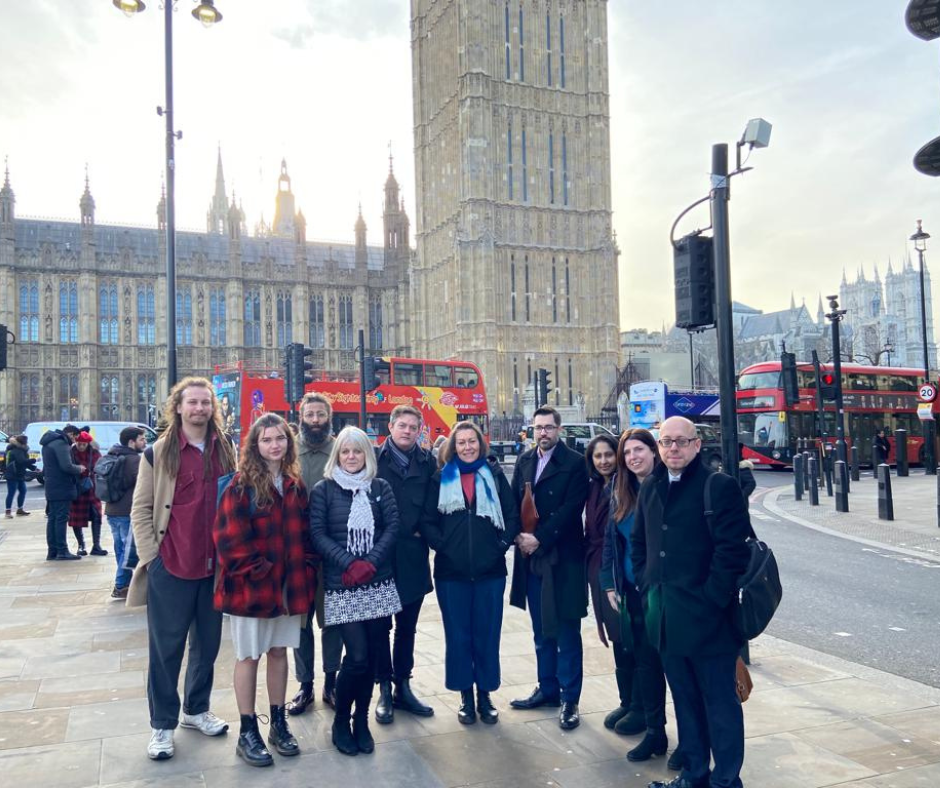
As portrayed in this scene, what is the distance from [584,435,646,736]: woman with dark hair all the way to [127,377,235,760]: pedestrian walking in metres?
2.03

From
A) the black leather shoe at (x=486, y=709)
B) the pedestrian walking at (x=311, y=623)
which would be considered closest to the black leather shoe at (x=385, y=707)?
the pedestrian walking at (x=311, y=623)

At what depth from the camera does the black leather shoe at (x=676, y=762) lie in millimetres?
3663

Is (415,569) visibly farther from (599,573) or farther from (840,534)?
(840,534)

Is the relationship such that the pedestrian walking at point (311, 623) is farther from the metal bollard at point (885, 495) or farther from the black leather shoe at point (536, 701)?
the metal bollard at point (885, 495)

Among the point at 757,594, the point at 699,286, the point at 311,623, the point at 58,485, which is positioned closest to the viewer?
the point at 757,594

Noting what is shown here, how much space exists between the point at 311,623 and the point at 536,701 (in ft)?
4.52

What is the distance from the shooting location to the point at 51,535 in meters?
9.74

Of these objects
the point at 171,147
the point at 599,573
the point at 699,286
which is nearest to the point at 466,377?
the point at 171,147

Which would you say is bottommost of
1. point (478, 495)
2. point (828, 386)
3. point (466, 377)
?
point (478, 495)

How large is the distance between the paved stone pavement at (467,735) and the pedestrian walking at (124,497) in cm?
159

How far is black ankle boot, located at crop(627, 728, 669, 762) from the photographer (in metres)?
3.79

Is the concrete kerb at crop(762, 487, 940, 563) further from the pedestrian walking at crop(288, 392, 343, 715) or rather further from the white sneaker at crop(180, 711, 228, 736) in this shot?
the white sneaker at crop(180, 711, 228, 736)

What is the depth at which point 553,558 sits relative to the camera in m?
4.47

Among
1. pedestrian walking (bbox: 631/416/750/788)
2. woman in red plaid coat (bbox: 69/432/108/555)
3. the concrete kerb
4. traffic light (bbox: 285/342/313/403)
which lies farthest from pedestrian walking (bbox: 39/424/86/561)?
the concrete kerb
